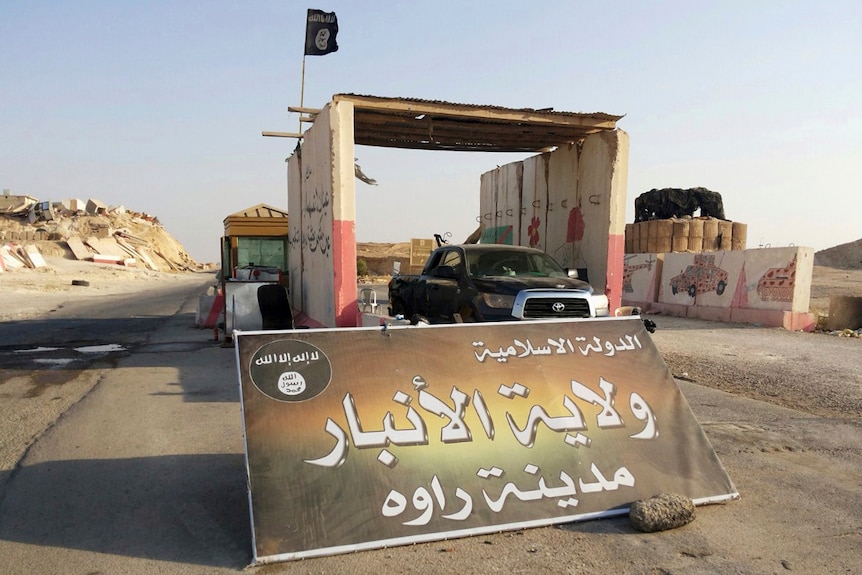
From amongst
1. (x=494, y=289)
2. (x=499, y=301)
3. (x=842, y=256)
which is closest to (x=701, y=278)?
(x=494, y=289)

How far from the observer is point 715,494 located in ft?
13.4

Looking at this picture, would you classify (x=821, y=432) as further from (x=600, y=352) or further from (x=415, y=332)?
(x=415, y=332)

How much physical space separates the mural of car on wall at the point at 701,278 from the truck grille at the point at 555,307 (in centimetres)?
Answer: 1109

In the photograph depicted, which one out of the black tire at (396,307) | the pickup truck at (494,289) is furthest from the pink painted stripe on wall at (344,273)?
the black tire at (396,307)

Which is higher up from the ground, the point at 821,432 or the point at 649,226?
the point at 649,226

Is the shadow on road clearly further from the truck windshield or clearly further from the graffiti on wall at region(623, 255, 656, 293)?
the graffiti on wall at region(623, 255, 656, 293)

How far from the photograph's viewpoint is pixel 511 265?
28.1ft

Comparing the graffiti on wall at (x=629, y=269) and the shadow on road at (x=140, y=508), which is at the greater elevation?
the graffiti on wall at (x=629, y=269)

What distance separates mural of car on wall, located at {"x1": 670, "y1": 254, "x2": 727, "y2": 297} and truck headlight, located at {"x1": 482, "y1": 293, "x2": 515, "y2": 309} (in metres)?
11.8

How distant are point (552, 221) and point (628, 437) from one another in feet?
27.3

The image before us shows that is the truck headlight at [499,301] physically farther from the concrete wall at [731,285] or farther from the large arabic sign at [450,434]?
the concrete wall at [731,285]

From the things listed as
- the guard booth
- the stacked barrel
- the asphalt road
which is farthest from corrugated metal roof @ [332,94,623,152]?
the stacked barrel

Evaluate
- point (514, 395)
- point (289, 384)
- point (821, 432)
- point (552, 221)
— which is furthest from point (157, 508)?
point (552, 221)

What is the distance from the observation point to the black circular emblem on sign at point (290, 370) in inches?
146
